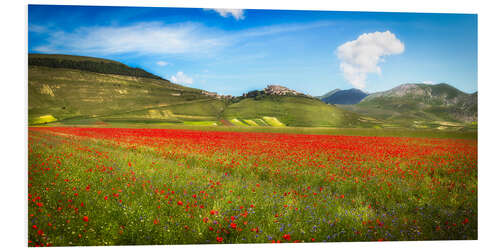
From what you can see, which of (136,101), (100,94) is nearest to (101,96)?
(100,94)

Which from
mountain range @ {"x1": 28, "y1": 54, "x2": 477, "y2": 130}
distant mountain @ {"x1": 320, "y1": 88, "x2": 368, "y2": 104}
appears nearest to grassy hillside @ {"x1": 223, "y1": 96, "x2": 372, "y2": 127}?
mountain range @ {"x1": 28, "y1": 54, "x2": 477, "y2": 130}

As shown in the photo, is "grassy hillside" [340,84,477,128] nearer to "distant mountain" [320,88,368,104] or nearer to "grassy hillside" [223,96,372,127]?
"distant mountain" [320,88,368,104]

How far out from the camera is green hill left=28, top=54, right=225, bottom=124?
6378 millimetres

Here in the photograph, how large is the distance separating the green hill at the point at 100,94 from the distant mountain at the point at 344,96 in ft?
11.4

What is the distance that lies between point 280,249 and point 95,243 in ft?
10.1

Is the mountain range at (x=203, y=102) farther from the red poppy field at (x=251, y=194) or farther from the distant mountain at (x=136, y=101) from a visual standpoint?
the red poppy field at (x=251, y=194)

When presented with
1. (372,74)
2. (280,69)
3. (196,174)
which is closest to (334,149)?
(372,74)

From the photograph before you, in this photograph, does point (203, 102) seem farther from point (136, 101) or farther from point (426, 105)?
point (426, 105)

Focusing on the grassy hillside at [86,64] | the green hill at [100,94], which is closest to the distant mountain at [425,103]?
the green hill at [100,94]

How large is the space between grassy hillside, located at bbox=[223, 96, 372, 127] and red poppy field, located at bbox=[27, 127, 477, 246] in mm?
1292

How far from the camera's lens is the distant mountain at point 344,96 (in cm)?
816

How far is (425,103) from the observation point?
7.14 m

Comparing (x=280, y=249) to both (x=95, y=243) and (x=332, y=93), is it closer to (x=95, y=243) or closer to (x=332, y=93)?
(x=95, y=243)

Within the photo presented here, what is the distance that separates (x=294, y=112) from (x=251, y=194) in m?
4.70
